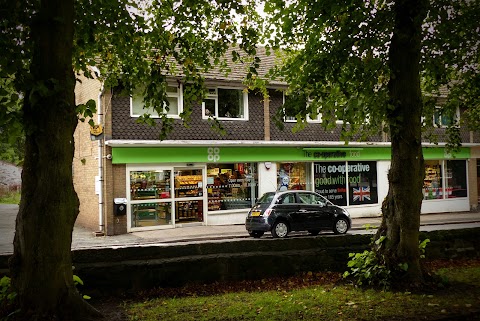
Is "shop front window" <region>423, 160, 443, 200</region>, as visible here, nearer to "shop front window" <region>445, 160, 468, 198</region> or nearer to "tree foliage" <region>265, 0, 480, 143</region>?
"shop front window" <region>445, 160, 468, 198</region>

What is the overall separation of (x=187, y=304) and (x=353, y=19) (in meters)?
5.82

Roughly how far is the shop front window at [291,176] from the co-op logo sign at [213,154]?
3.64 metres

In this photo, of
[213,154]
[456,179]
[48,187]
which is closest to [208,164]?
[213,154]

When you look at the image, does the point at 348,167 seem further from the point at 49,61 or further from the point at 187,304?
the point at 49,61

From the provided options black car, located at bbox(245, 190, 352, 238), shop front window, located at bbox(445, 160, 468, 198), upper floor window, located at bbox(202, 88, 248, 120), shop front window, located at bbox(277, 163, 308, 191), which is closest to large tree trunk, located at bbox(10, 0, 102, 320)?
black car, located at bbox(245, 190, 352, 238)

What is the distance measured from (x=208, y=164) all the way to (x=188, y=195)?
5.89ft

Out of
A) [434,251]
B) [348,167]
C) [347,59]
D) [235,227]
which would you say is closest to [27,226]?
[347,59]

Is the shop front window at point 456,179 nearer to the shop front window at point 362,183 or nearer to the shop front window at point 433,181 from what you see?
the shop front window at point 433,181

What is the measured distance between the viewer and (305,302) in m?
6.39

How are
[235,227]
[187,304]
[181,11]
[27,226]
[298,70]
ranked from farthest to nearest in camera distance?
[235,227] < [298,70] < [181,11] < [187,304] < [27,226]

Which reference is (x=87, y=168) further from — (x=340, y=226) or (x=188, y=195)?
(x=340, y=226)

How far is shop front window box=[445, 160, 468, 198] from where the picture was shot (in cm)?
2867

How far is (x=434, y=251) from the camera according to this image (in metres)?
9.50

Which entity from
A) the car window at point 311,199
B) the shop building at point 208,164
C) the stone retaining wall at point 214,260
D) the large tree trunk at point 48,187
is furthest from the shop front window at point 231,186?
the large tree trunk at point 48,187
